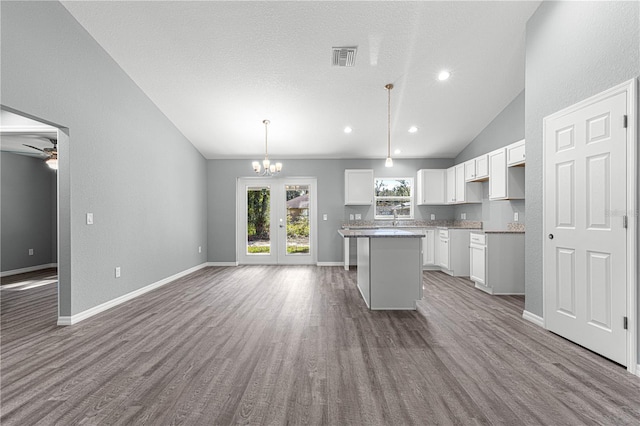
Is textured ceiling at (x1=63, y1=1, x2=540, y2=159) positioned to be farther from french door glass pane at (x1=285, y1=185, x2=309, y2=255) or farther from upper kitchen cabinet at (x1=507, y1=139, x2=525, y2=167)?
french door glass pane at (x1=285, y1=185, x2=309, y2=255)

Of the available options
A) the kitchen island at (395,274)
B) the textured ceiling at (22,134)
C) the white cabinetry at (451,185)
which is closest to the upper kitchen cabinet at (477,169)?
the white cabinetry at (451,185)

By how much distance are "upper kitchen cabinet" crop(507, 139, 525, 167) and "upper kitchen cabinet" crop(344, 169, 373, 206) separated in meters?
2.86

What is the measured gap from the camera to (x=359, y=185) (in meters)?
6.64

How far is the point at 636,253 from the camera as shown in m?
2.13

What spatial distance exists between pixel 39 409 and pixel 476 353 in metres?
3.07

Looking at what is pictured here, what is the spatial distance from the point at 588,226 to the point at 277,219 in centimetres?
565

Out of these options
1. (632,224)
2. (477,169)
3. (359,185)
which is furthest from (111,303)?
(477,169)

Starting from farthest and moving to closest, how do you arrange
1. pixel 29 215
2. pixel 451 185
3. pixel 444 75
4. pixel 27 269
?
1. pixel 451 185
2. pixel 29 215
3. pixel 27 269
4. pixel 444 75

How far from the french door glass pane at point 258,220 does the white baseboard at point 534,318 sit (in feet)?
17.1

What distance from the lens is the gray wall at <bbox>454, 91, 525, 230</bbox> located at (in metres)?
4.58

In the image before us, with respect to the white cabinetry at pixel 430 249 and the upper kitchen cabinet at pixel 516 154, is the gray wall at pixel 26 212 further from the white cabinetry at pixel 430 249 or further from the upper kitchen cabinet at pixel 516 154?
the upper kitchen cabinet at pixel 516 154

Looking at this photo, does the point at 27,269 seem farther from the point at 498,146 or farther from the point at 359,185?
the point at 498,146

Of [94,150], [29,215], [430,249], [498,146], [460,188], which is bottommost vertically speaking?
[430,249]

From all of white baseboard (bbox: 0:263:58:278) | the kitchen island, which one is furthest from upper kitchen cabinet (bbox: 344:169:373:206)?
white baseboard (bbox: 0:263:58:278)
